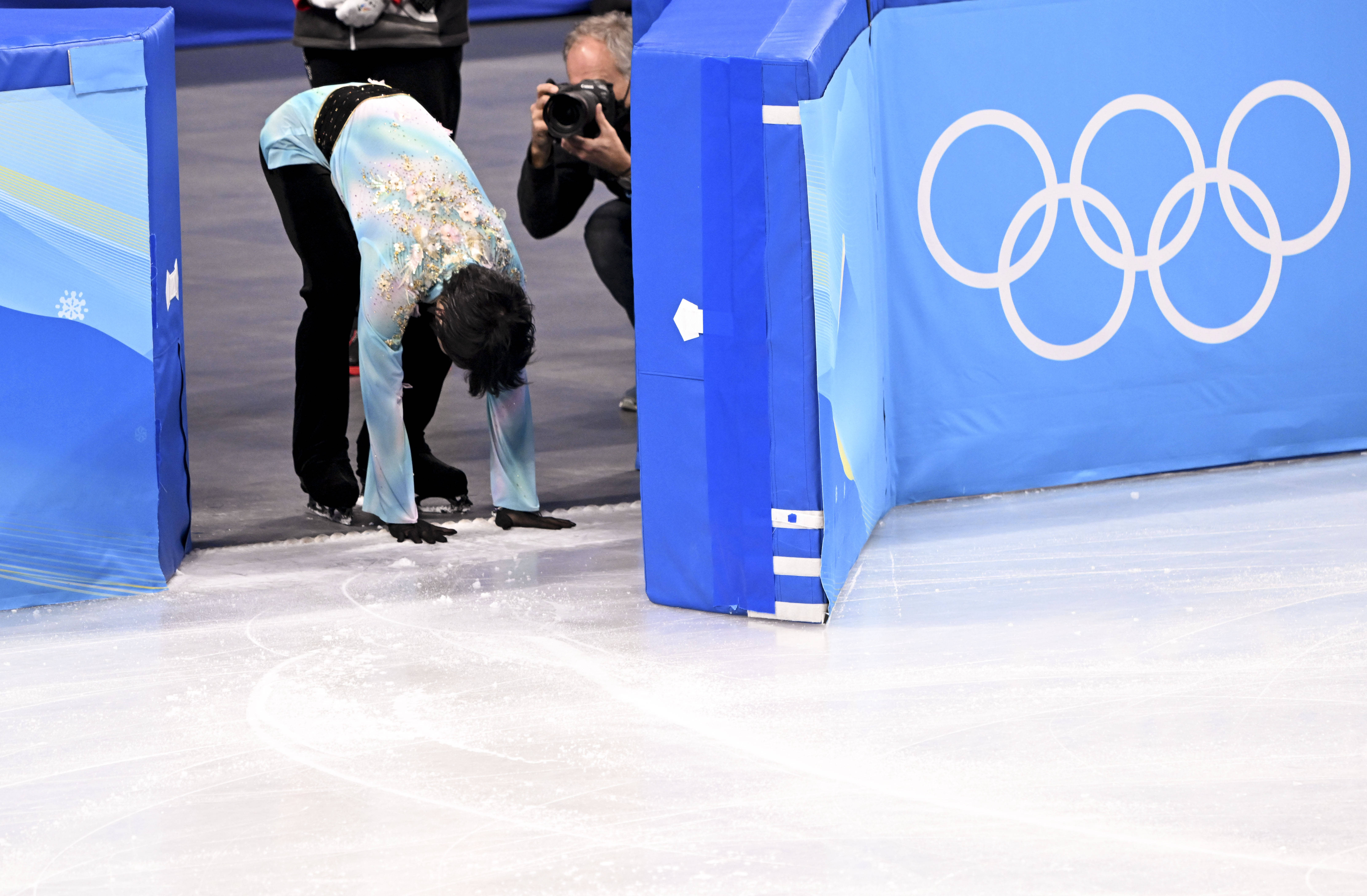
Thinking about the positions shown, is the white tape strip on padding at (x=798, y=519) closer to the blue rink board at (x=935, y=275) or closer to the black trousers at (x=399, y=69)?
the blue rink board at (x=935, y=275)

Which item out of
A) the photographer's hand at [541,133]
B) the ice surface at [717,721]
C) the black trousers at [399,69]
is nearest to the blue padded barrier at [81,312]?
the ice surface at [717,721]

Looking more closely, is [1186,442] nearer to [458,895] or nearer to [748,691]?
[748,691]

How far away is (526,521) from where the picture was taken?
431cm

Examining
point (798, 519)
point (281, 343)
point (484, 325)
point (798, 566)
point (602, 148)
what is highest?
point (602, 148)

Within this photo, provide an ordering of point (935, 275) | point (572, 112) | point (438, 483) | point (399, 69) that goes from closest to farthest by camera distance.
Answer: point (572, 112) → point (935, 275) → point (438, 483) → point (399, 69)

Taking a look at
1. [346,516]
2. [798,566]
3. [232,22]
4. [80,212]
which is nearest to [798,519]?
[798,566]

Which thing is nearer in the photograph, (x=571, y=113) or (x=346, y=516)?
(x=571, y=113)

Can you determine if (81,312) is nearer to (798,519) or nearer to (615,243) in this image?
(798,519)

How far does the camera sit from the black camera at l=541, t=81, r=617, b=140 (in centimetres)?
411

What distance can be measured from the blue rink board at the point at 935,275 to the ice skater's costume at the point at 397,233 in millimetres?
548

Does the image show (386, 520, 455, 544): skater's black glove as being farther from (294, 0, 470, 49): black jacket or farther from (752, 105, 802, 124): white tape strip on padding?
(294, 0, 470, 49): black jacket

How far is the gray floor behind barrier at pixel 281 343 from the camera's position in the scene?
4.70 m

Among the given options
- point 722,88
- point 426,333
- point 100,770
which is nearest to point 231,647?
point 100,770

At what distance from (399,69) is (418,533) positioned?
1586mm
